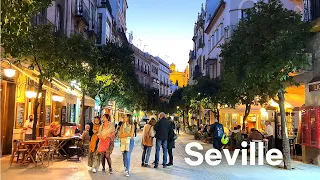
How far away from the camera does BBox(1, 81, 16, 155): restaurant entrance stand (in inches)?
631

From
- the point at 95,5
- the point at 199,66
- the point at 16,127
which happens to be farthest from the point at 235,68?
the point at 199,66

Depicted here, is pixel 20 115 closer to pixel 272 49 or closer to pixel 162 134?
pixel 162 134

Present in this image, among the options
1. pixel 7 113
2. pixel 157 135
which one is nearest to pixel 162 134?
pixel 157 135

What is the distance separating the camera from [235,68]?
577 inches

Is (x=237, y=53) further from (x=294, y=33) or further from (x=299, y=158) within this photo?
(x=299, y=158)

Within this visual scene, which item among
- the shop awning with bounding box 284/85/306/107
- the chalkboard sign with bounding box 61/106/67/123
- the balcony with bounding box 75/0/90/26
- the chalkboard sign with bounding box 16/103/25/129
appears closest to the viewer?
the chalkboard sign with bounding box 16/103/25/129

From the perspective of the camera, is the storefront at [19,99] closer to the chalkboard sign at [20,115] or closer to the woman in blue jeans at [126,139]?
the chalkboard sign at [20,115]

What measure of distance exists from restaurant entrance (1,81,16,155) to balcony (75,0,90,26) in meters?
12.7

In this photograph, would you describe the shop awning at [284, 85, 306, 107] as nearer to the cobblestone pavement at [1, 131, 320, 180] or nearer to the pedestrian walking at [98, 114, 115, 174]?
the cobblestone pavement at [1, 131, 320, 180]

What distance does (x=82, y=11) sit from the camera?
95.7 feet

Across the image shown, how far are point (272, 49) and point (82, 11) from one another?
764 inches

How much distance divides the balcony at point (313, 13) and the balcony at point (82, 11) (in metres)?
17.1

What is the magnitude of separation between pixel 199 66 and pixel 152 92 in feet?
77.1

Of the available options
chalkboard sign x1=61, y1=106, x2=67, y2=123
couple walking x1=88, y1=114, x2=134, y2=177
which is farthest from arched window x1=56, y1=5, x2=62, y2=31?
couple walking x1=88, y1=114, x2=134, y2=177
